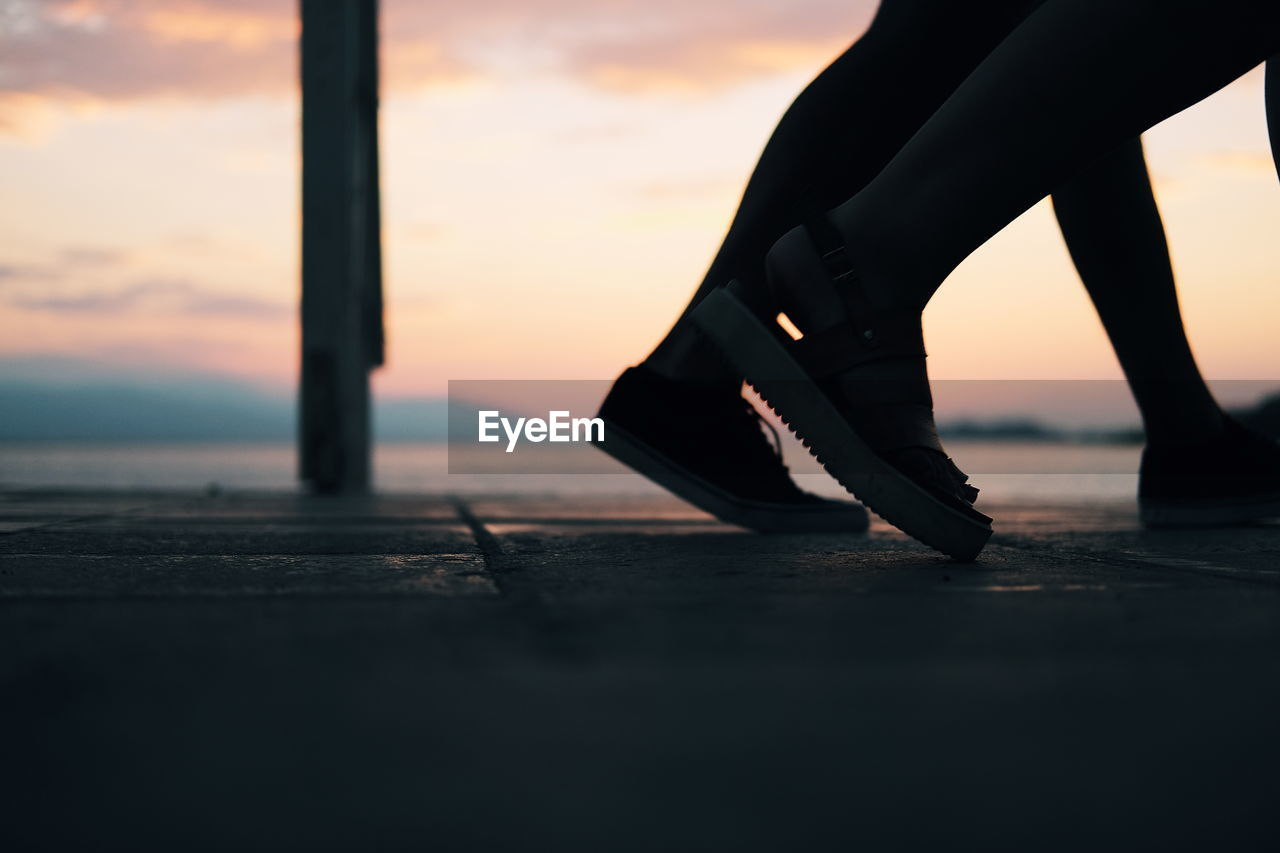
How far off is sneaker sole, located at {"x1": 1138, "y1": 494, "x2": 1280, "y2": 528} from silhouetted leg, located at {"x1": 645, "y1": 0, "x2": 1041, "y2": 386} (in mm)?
706

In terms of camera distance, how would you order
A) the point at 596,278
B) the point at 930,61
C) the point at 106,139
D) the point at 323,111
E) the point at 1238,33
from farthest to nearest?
the point at 596,278
the point at 106,139
the point at 323,111
the point at 930,61
the point at 1238,33

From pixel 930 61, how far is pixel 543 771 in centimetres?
129

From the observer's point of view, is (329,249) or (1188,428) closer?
(1188,428)

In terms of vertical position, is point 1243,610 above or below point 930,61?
below

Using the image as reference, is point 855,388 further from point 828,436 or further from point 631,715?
point 631,715

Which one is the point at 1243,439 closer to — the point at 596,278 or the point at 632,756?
the point at 632,756

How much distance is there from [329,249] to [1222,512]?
2462 millimetres

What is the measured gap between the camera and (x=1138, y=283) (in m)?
1.70

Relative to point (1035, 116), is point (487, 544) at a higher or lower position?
lower

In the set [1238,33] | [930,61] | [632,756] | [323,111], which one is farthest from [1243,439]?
[323,111]

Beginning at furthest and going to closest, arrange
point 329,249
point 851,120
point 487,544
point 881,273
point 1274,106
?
point 329,249
point 1274,106
point 851,120
point 487,544
point 881,273

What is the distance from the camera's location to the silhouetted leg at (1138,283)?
169cm

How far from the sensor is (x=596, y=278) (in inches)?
520

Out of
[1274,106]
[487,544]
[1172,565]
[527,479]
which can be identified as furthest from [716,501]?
[527,479]
